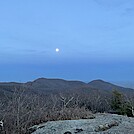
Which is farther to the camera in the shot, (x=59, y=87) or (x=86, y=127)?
(x=59, y=87)

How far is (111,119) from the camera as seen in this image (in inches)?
296

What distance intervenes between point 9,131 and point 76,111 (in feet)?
7.18

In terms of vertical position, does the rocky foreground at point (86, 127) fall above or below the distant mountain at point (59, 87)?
below

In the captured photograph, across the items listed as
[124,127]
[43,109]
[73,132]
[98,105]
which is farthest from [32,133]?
[98,105]

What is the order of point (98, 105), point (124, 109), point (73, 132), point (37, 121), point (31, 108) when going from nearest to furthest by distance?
1. point (73, 132)
2. point (37, 121)
3. point (31, 108)
4. point (124, 109)
5. point (98, 105)

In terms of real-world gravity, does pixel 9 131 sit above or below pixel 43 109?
below

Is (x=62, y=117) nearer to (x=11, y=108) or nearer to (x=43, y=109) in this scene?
(x=43, y=109)

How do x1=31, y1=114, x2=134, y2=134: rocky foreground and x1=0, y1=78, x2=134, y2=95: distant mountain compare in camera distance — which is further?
x1=0, y1=78, x2=134, y2=95: distant mountain

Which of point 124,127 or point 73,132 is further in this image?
point 124,127

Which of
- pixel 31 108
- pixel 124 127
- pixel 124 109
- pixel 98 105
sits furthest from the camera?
pixel 98 105

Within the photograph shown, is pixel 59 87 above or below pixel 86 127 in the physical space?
above

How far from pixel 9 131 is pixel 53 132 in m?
1.04

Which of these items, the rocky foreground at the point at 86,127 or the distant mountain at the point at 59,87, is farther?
the distant mountain at the point at 59,87

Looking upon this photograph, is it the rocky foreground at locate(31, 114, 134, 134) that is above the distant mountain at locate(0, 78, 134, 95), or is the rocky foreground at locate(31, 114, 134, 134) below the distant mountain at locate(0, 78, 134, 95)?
below
